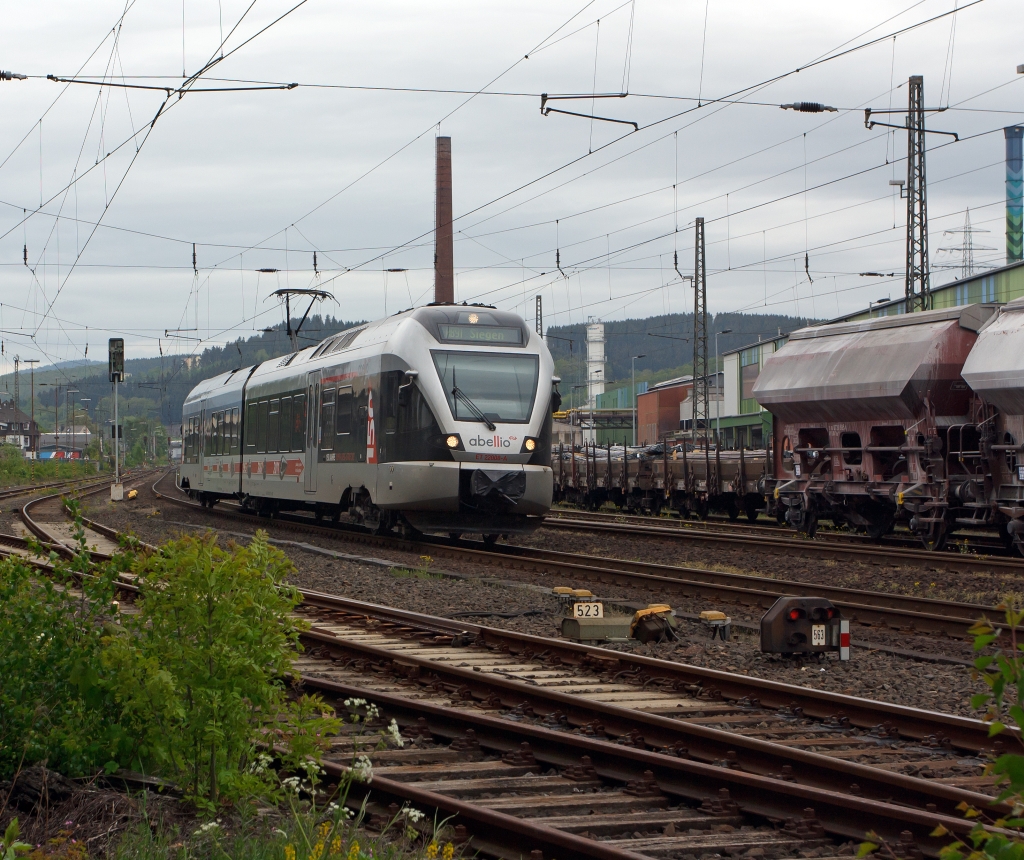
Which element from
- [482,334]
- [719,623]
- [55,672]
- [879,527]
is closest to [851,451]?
[879,527]

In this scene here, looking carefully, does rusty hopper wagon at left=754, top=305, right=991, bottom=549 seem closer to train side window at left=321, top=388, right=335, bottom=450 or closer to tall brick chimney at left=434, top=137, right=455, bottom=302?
train side window at left=321, top=388, right=335, bottom=450

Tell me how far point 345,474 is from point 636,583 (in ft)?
25.1

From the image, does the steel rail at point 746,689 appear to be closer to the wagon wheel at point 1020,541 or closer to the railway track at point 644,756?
the railway track at point 644,756

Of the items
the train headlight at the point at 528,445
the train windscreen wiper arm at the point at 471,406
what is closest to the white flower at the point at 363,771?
the train windscreen wiper arm at the point at 471,406

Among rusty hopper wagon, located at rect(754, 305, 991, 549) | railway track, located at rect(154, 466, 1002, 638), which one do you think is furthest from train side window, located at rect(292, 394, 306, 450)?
rusty hopper wagon, located at rect(754, 305, 991, 549)

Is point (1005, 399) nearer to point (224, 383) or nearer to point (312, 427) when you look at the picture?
point (312, 427)

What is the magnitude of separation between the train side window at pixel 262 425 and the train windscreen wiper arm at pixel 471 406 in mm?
9099

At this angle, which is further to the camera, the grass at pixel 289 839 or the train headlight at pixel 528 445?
the train headlight at pixel 528 445

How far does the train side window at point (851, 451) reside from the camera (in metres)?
22.1

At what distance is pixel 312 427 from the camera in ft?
74.9

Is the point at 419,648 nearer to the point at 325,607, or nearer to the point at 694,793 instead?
the point at 325,607

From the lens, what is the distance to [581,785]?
19.7 feet

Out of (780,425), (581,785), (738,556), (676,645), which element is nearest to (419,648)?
(676,645)

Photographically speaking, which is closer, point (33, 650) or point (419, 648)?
point (33, 650)
